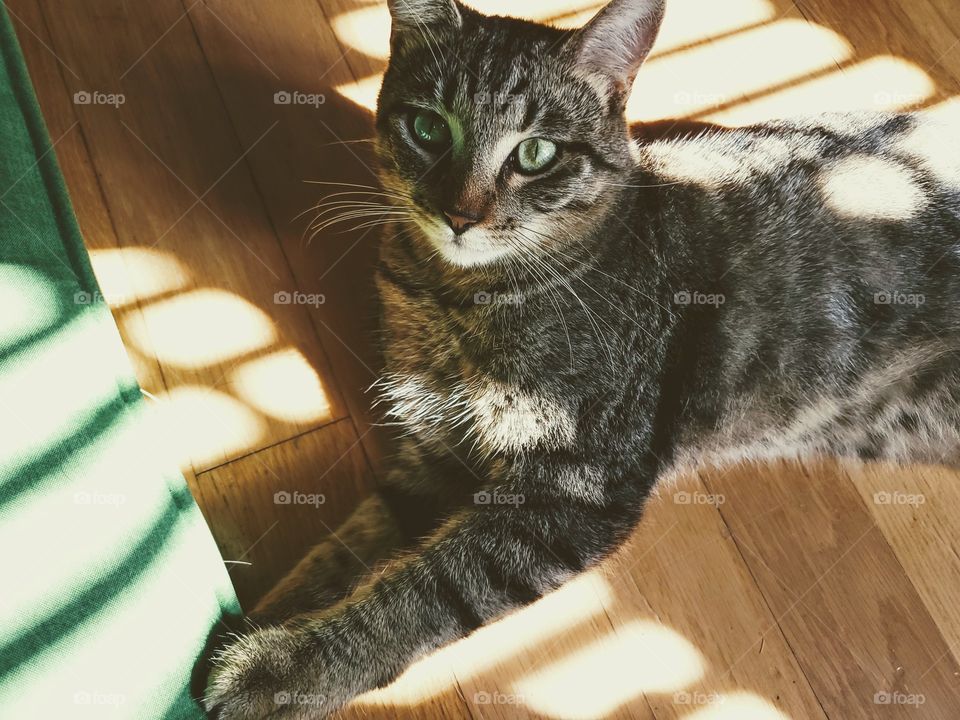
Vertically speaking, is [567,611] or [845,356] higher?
[845,356]

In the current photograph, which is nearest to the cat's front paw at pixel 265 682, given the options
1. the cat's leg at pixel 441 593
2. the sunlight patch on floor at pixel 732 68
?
the cat's leg at pixel 441 593

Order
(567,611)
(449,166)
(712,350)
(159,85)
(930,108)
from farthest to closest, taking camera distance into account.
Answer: (930,108) → (159,85) → (567,611) → (712,350) → (449,166)

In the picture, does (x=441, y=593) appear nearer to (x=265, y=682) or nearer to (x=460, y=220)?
(x=265, y=682)

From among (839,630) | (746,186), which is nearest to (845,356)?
(746,186)

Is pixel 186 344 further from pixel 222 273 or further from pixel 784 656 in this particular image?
pixel 784 656

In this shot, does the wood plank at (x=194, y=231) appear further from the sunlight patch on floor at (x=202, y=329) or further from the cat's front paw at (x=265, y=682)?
the cat's front paw at (x=265, y=682)

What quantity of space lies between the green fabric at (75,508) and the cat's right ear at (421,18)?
62 cm

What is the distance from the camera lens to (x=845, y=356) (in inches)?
51.8

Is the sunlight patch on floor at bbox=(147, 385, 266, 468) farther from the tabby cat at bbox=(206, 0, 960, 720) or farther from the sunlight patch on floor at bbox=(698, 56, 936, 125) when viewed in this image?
the sunlight patch on floor at bbox=(698, 56, 936, 125)

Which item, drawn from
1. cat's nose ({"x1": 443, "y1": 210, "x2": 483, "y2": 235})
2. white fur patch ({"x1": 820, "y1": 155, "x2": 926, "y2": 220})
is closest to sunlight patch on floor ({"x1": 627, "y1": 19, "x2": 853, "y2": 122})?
white fur patch ({"x1": 820, "y1": 155, "x2": 926, "y2": 220})

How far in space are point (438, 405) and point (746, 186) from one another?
703mm

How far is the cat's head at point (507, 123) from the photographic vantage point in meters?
1.12

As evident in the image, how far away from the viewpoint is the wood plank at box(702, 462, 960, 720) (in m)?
1.39

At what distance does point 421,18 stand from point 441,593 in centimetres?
96
